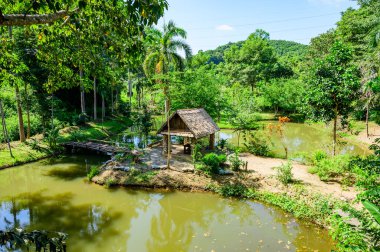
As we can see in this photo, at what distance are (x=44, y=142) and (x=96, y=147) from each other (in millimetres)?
4234

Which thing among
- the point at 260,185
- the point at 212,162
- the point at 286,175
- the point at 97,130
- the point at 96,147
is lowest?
the point at 260,185

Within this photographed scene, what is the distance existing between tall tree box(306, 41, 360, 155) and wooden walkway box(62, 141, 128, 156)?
1276 cm

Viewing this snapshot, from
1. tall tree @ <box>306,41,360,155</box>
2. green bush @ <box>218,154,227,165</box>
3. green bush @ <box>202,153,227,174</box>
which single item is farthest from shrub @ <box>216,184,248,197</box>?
tall tree @ <box>306,41,360,155</box>

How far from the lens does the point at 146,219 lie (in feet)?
40.6

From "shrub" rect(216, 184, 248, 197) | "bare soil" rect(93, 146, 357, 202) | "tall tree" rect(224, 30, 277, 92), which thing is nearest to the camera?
"bare soil" rect(93, 146, 357, 202)

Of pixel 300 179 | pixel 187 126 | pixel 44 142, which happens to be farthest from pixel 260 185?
pixel 44 142

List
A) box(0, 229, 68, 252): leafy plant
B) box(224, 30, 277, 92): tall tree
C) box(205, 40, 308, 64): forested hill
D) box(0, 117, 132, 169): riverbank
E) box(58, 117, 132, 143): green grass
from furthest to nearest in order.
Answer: box(205, 40, 308, 64): forested hill
box(224, 30, 277, 92): tall tree
box(58, 117, 132, 143): green grass
box(0, 117, 132, 169): riverbank
box(0, 229, 68, 252): leafy plant

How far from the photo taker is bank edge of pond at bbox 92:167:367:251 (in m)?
11.7

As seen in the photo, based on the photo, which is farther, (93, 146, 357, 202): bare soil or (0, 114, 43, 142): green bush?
(0, 114, 43, 142): green bush

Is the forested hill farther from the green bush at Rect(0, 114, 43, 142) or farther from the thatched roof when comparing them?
the green bush at Rect(0, 114, 43, 142)

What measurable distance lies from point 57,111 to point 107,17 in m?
25.7

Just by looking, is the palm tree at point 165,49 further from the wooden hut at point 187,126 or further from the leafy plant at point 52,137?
the leafy plant at point 52,137

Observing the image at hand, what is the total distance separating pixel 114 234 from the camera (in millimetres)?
10859

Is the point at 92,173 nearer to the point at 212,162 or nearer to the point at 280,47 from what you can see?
the point at 212,162
